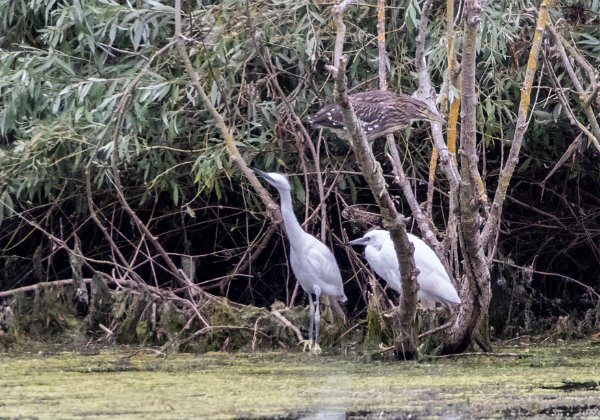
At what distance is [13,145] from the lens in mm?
7082

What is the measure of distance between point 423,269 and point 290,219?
0.76 meters

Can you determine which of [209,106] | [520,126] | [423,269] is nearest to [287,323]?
[423,269]

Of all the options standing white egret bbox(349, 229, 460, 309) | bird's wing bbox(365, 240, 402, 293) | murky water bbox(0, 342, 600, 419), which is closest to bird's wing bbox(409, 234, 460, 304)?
standing white egret bbox(349, 229, 460, 309)

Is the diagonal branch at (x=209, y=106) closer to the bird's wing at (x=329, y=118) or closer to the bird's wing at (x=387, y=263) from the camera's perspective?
the bird's wing at (x=329, y=118)

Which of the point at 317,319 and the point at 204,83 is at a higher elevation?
the point at 204,83

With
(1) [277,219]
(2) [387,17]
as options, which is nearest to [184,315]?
(1) [277,219]

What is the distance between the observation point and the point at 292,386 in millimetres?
4777

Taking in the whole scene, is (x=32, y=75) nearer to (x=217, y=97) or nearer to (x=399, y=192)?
(x=217, y=97)

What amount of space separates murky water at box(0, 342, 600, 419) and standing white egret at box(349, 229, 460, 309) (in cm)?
50

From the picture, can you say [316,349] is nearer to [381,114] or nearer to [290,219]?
[290,219]

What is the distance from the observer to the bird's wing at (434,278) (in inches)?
237

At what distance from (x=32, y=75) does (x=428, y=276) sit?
251 centimetres

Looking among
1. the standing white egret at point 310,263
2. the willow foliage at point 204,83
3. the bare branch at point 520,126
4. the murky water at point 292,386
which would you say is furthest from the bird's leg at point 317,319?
the bare branch at point 520,126

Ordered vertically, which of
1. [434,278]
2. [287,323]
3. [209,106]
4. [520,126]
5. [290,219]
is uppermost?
[209,106]
